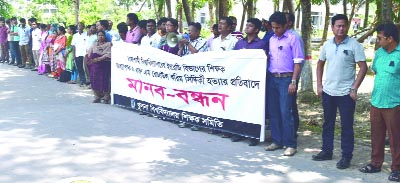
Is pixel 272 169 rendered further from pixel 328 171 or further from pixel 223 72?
pixel 223 72

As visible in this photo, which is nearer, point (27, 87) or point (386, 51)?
point (386, 51)

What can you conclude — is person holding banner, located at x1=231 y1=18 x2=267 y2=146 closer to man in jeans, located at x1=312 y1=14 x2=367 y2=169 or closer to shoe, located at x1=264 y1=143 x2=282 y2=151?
shoe, located at x1=264 y1=143 x2=282 y2=151

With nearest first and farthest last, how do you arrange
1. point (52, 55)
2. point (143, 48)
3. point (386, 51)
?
point (386, 51) → point (143, 48) → point (52, 55)

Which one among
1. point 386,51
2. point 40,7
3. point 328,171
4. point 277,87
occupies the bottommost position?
point 328,171

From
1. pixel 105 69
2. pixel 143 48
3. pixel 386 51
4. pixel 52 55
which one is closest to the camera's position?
pixel 386 51

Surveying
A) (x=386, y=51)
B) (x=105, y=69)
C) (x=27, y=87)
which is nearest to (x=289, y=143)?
(x=386, y=51)

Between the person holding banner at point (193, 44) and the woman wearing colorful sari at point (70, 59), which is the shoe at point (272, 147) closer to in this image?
the person holding banner at point (193, 44)

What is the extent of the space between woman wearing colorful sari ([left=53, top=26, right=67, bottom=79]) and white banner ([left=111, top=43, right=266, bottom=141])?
4.32 m

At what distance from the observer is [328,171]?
5.01 metres

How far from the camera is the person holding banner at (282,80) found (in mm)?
5543

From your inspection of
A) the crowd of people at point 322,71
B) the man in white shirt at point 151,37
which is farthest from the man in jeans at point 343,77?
the man in white shirt at point 151,37

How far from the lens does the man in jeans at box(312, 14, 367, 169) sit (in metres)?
4.96

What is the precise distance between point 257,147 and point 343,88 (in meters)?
1.52

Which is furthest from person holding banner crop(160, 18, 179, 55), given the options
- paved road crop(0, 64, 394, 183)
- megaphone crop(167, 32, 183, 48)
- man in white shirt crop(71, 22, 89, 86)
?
man in white shirt crop(71, 22, 89, 86)
